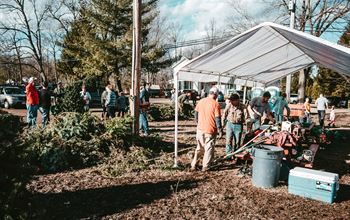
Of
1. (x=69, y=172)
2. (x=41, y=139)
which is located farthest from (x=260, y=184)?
(x=41, y=139)

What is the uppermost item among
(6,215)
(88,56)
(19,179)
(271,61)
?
(88,56)

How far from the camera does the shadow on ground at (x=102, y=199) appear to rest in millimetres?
5305

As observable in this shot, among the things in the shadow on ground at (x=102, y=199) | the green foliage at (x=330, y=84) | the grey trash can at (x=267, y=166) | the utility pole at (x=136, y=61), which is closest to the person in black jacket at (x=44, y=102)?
the utility pole at (x=136, y=61)

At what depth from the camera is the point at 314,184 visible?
613 centimetres

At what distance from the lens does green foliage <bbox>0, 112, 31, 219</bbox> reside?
403cm

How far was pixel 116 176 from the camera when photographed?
749 centimetres

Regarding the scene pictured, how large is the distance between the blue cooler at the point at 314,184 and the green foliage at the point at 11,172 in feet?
15.6

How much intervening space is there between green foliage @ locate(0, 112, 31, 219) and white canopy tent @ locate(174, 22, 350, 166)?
4.34 metres

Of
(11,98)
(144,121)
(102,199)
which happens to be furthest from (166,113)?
(102,199)

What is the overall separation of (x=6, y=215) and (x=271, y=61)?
10.2m

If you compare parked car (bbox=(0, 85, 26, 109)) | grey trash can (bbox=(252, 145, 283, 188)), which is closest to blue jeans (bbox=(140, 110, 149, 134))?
grey trash can (bbox=(252, 145, 283, 188))

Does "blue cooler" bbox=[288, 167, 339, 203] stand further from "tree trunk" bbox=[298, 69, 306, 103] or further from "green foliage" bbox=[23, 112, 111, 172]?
"tree trunk" bbox=[298, 69, 306, 103]

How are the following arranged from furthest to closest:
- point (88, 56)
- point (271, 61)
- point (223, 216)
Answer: point (88, 56) < point (271, 61) < point (223, 216)

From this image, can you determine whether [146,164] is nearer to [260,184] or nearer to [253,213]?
[260,184]
